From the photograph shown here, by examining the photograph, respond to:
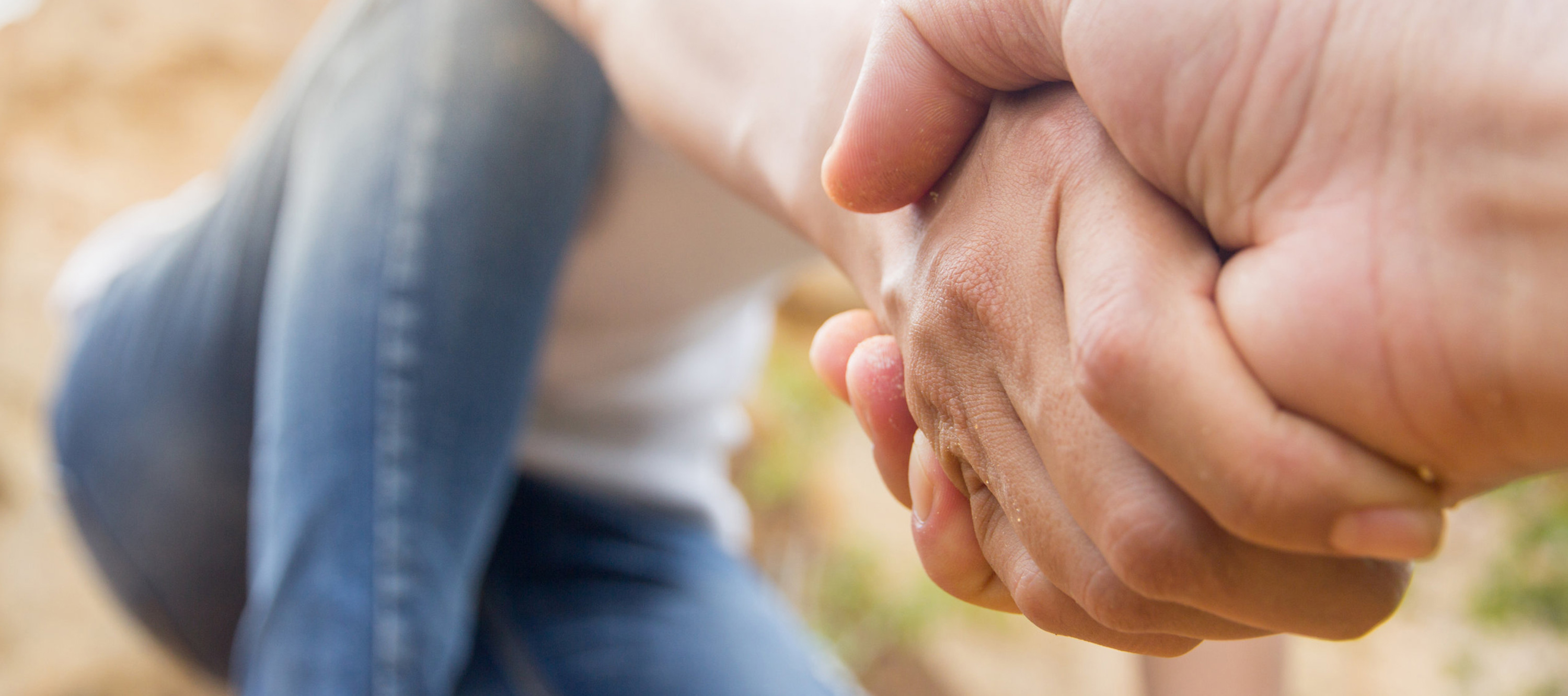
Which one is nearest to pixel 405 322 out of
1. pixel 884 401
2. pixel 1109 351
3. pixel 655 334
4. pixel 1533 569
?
pixel 655 334

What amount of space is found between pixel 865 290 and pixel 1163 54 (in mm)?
171

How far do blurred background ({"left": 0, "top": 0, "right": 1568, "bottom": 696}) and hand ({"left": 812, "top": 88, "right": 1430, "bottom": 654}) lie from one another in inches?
40.7

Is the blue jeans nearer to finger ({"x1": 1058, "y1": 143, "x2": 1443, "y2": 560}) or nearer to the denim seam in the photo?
the denim seam

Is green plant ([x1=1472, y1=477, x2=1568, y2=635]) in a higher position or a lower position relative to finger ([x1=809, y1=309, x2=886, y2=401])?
lower

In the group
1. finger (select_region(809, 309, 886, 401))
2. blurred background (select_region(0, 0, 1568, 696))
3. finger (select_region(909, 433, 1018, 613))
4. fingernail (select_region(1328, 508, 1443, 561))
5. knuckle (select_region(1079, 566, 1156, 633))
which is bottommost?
blurred background (select_region(0, 0, 1568, 696))

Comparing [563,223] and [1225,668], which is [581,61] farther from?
[1225,668]

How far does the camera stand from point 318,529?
53 centimetres

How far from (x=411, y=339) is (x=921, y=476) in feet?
1.15

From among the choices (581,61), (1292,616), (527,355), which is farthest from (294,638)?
(1292,616)

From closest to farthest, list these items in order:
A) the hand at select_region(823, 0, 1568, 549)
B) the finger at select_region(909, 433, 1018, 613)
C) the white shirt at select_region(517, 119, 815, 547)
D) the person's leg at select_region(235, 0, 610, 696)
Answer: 1. the hand at select_region(823, 0, 1568, 549)
2. the finger at select_region(909, 433, 1018, 613)
3. the person's leg at select_region(235, 0, 610, 696)
4. the white shirt at select_region(517, 119, 815, 547)

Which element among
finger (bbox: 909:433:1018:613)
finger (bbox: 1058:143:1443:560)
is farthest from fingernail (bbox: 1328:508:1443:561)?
finger (bbox: 909:433:1018:613)

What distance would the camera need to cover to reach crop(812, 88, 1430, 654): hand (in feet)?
0.73

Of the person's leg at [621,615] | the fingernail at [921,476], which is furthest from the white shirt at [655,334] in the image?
the fingernail at [921,476]

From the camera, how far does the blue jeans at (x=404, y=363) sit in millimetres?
532
